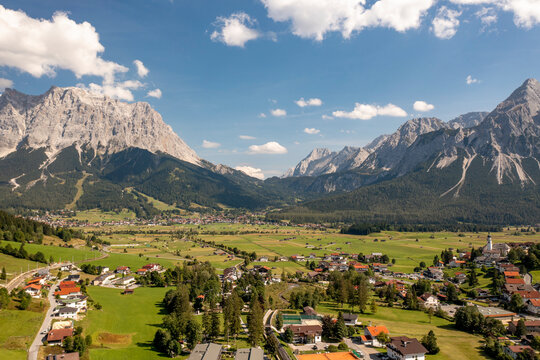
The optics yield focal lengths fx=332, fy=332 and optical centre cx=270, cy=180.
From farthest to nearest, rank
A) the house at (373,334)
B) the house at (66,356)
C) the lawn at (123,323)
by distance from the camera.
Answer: the house at (373,334) < the lawn at (123,323) < the house at (66,356)

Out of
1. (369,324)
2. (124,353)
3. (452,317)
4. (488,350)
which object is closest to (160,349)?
(124,353)

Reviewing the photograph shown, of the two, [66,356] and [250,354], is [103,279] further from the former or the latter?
[250,354]

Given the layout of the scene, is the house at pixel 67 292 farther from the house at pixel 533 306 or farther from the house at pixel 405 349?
the house at pixel 533 306

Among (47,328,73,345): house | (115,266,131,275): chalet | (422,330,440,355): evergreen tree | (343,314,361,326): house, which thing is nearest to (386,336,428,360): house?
(422,330,440,355): evergreen tree

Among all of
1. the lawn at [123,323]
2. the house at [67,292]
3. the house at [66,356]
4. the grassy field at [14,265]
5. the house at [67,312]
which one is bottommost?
the lawn at [123,323]

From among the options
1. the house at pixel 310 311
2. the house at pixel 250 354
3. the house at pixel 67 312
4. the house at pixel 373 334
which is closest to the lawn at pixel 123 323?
the house at pixel 67 312

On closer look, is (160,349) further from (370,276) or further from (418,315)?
(370,276)

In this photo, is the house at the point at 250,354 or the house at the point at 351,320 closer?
the house at the point at 250,354
